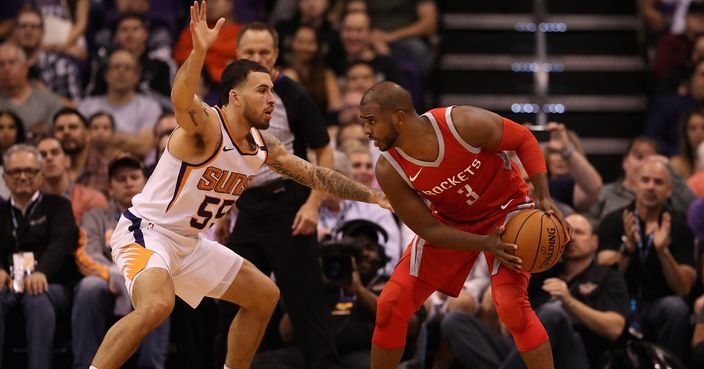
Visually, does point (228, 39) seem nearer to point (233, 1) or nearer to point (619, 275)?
point (233, 1)

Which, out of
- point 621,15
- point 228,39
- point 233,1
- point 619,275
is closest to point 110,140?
point 228,39

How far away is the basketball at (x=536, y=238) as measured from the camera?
550cm

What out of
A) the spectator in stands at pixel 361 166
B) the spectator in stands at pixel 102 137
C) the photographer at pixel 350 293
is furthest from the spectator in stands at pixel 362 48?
the photographer at pixel 350 293

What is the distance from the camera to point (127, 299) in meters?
7.40

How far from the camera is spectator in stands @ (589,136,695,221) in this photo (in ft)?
27.1

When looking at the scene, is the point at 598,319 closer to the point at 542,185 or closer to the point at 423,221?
the point at 542,185

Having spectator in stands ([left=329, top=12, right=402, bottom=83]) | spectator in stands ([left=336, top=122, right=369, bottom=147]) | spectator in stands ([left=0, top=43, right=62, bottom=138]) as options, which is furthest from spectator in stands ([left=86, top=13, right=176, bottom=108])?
spectator in stands ([left=336, top=122, right=369, bottom=147])

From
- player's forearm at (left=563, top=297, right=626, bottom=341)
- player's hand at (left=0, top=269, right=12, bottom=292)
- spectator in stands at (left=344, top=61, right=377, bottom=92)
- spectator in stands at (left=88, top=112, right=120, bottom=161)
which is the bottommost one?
player's forearm at (left=563, top=297, right=626, bottom=341)

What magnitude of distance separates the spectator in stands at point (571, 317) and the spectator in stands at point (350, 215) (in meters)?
0.87

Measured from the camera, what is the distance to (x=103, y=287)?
725 cm

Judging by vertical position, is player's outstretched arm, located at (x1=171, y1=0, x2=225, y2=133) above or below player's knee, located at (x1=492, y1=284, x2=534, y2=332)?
above

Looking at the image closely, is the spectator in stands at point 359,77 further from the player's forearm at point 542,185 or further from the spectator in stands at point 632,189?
the player's forearm at point 542,185

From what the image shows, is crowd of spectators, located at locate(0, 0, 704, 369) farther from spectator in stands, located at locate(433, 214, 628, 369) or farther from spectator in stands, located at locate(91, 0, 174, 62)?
spectator in stands, located at locate(91, 0, 174, 62)

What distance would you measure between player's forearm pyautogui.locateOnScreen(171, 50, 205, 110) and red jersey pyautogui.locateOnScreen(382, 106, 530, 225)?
3.37 feet
